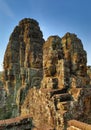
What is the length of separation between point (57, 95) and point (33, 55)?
1182 inches

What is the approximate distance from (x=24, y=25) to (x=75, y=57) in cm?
3580

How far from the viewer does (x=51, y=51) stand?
1775cm

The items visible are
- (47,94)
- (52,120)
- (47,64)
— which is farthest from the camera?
(47,64)

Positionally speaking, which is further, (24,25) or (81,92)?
(24,25)

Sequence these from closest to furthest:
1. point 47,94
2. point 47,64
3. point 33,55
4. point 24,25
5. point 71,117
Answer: point 71,117 < point 47,94 < point 47,64 < point 33,55 < point 24,25

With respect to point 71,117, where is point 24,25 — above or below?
above

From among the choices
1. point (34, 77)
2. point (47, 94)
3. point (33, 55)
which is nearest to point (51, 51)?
point (47, 94)

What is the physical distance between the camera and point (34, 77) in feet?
118

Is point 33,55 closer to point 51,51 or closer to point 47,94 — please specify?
point 51,51

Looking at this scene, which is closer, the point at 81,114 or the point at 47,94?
the point at 81,114

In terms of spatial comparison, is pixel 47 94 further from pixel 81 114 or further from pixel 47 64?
pixel 47 64

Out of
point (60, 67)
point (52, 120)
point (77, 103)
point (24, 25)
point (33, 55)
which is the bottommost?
point (52, 120)

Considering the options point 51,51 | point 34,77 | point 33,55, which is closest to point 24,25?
point 33,55

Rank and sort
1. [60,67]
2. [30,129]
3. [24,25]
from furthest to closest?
[24,25] → [60,67] → [30,129]
